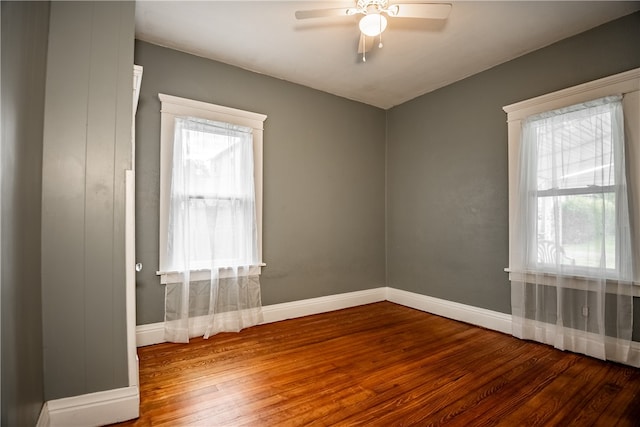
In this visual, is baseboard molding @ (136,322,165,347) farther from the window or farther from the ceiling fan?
the window

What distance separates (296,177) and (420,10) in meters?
2.13

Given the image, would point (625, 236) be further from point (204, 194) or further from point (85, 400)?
point (85, 400)

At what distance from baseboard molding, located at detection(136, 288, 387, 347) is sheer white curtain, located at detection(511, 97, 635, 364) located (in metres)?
1.80

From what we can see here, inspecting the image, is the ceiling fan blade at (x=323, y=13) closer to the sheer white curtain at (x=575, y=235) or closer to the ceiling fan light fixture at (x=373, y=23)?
the ceiling fan light fixture at (x=373, y=23)

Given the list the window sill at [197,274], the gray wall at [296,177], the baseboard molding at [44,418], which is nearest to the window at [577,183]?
the gray wall at [296,177]

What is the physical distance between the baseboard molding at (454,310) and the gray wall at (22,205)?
12.1ft

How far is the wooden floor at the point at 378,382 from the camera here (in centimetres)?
176

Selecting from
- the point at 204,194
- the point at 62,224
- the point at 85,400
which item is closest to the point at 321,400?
the point at 85,400

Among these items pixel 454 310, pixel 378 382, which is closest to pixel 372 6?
pixel 378 382

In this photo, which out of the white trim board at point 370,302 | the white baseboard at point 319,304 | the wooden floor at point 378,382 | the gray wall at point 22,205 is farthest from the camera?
the white baseboard at point 319,304

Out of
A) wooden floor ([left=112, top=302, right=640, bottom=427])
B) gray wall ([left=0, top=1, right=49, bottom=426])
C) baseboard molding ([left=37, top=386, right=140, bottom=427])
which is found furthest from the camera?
wooden floor ([left=112, top=302, right=640, bottom=427])

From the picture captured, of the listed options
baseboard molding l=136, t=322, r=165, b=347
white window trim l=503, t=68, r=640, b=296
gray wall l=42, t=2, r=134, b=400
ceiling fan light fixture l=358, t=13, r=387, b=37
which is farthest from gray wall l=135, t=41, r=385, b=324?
white window trim l=503, t=68, r=640, b=296

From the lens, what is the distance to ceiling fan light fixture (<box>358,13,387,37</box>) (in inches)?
84.7

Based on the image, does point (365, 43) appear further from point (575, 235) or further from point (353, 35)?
point (575, 235)
